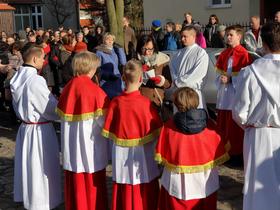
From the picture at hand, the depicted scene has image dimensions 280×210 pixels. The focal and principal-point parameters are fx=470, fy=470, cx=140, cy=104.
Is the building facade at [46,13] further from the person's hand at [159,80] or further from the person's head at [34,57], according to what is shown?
the person's head at [34,57]

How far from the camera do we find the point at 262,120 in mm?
4223

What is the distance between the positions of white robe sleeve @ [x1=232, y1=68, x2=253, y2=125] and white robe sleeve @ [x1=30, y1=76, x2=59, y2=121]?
2107mm

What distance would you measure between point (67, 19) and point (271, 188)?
135 ft

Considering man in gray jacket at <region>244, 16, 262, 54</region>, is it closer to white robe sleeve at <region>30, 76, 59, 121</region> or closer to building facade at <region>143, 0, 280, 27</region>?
white robe sleeve at <region>30, 76, 59, 121</region>

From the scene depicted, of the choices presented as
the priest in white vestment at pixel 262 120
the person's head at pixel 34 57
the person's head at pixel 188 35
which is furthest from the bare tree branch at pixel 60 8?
the priest in white vestment at pixel 262 120

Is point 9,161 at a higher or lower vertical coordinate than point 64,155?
lower

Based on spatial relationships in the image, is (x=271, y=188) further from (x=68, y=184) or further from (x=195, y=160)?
(x=68, y=184)

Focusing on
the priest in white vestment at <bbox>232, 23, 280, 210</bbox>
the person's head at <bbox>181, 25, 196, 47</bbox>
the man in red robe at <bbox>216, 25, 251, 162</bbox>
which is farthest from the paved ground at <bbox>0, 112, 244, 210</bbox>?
the person's head at <bbox>181, 25, 196, 47</bbox>

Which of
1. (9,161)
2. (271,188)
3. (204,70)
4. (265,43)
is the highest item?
(265,43)

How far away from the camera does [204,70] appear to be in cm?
626

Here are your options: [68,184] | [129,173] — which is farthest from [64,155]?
[129,173]

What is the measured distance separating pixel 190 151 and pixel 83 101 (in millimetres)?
1294

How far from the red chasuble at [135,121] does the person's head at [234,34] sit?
231 centimetres

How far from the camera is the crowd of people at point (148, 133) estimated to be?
422cm
